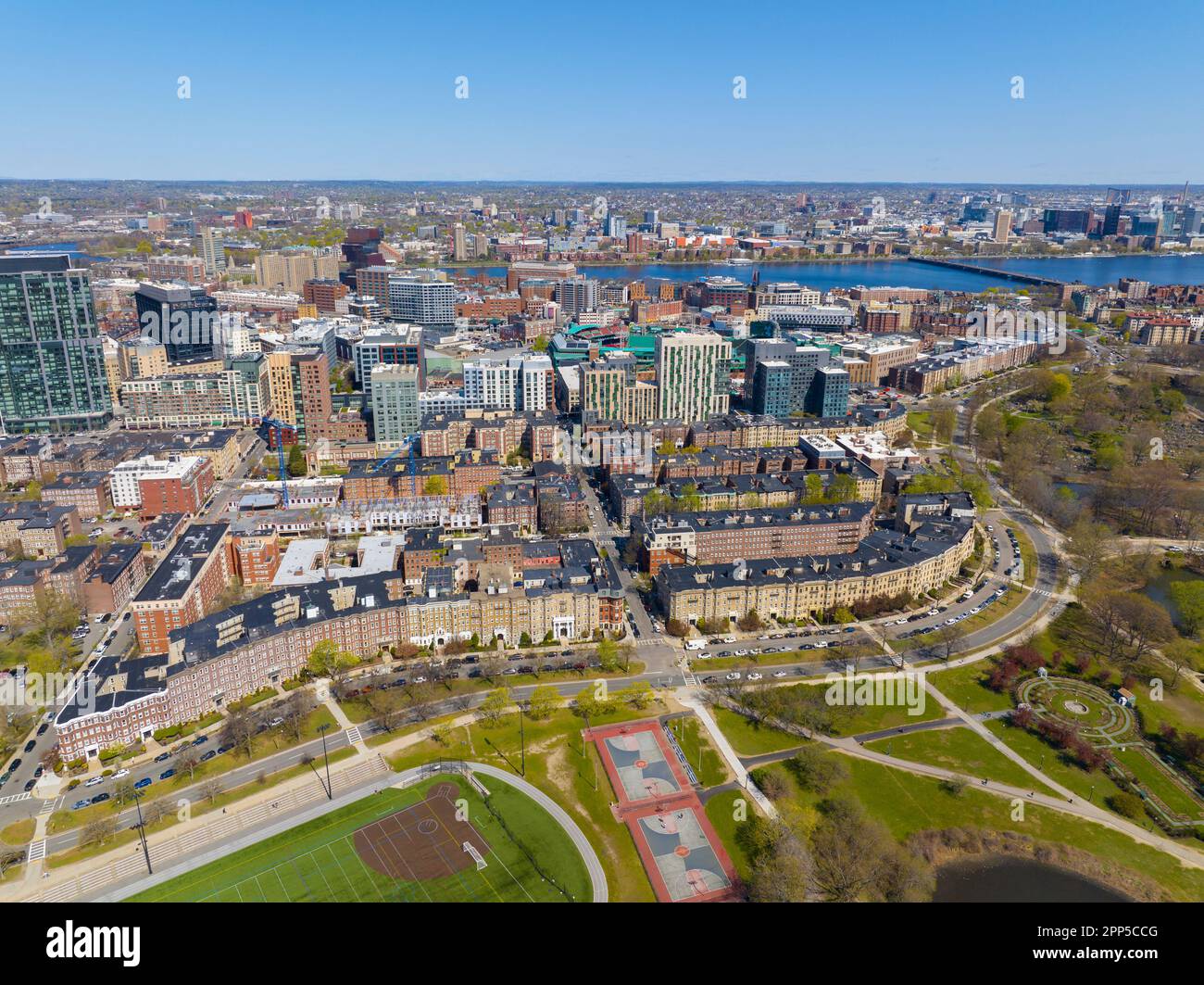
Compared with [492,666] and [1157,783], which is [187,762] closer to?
[492,666]

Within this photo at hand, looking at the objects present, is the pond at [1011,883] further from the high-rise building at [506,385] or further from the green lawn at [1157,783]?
the high-rise building at [506,385]

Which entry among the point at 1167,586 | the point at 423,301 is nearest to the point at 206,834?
the point at 1167,586

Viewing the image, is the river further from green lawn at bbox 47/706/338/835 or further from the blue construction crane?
green lawn at bbox 47/706/338/835

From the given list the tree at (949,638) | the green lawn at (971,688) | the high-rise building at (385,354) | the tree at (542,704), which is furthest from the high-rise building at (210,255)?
the green lawn at (971,688)

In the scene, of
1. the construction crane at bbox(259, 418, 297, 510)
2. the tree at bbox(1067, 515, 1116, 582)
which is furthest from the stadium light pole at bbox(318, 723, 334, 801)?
the tree at bbox(1067, 515, 1116, 582)

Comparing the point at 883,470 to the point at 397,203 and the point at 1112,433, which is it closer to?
the point at 1112,433

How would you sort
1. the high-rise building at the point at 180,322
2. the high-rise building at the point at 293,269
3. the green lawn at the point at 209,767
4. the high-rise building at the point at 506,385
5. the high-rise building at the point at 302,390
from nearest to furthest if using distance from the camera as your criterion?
the green lawn at the point at 209,767
the high-rise building at the point at 302,390
the high-rise building at the point at 506,385
the high-rise building at the point at 180,322
the high-rise building at the point at 293,269

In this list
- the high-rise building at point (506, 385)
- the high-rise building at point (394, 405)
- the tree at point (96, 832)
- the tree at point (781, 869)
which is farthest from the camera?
the high-rise building at point (506, 385)
